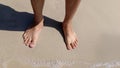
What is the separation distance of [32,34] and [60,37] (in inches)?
9.0

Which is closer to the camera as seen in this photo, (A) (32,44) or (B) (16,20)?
(A) (32,44)

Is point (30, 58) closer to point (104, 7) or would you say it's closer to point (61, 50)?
point (61, 50)

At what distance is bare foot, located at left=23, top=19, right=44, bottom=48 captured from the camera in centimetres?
229

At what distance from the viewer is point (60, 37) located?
2.37 m

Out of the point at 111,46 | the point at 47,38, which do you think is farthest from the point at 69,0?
the point at 111,46

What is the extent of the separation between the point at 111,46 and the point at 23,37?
0.72 metres

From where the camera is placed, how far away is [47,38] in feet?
7.69

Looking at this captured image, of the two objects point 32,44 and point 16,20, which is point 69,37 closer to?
point 32,44

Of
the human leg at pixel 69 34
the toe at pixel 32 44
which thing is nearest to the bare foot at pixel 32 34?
the toe at pixel 32 44

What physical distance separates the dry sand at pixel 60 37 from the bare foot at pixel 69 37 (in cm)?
4

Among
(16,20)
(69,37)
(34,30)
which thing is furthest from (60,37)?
(16,20)

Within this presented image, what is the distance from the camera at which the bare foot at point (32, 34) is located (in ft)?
7.51

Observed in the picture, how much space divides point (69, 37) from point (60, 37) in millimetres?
74

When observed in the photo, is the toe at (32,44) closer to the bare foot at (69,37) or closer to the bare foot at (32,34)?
the bare foot at (32,34)
